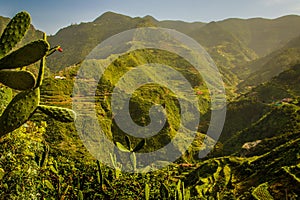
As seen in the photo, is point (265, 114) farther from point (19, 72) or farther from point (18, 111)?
point (19, 72)

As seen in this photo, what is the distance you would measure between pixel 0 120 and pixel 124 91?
192ft

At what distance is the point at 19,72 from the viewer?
6.79 ft

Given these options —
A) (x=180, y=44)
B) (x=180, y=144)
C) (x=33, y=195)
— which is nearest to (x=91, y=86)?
(x=180, y=144)

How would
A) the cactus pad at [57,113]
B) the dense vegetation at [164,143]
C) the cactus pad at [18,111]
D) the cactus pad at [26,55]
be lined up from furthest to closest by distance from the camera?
the dense vegetation at [164,143] → the cactus pad at [57,113] → the cactus pad at [18,111] → the cactus pad at [26,55]

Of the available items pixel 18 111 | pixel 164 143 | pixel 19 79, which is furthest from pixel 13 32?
pixel 164 143

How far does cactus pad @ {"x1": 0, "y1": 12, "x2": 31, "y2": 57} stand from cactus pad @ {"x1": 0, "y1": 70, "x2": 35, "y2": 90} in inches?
8.8

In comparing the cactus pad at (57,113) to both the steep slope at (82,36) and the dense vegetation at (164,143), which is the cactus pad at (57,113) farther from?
the steep slope at (82,36)

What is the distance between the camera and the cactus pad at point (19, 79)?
2.07 metres

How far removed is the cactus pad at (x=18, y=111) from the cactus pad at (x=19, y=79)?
0.13 metres

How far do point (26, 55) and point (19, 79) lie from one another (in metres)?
0.18

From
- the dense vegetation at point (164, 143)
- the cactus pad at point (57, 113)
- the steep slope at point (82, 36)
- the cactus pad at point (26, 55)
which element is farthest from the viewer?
the steep slope at point (82, 36)

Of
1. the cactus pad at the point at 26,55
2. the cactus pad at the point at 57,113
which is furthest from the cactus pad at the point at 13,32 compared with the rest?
the cactus pad at the point at 57,113

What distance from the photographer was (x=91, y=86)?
182ft

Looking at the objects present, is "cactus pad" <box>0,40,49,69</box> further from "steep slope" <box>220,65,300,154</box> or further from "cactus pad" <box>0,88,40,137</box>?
"steep slope" <box>220,65,300,154</box>
